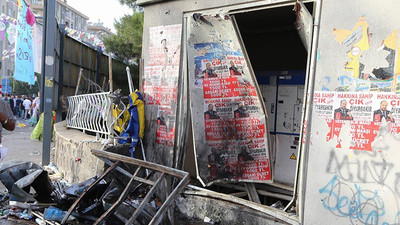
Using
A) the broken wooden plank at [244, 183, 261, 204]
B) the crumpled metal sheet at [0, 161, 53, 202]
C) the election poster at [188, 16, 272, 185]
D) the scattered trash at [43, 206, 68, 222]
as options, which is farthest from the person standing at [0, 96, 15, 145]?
the broken wooden plank at [244, 183, 261, 204]

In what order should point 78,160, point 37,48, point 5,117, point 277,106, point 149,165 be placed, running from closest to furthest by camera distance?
1. point 149,165
2. point 5,117
3. point 78,160
4. point 277,106
5. point 37,48

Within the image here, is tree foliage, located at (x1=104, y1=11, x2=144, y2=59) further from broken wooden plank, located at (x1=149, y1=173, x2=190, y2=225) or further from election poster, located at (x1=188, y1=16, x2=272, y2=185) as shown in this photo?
broken wooden plank, located at (x1=149, y1=173, x2=190, y2=225)

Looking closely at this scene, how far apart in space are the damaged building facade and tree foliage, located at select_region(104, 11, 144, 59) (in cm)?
506

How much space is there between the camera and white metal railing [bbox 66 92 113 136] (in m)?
5.21

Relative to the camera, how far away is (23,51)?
703 cm

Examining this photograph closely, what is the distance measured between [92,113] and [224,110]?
2.76 metres

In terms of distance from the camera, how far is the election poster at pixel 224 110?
4.48 metres

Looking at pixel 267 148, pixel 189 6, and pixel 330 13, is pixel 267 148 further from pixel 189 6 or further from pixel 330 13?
pixel 189 6

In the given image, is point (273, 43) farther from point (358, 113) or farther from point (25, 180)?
point (25, 180)

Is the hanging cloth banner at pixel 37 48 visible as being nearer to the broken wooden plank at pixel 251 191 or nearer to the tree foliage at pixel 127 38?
the tree foliage at pixel 127 38

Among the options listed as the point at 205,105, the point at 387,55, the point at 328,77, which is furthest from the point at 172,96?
the point at 387,55

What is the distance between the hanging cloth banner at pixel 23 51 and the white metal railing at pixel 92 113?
1.09m

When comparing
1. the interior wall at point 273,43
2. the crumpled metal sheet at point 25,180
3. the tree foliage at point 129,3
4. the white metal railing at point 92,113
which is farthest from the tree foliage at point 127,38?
the crumpled metal sheet at point 25,180

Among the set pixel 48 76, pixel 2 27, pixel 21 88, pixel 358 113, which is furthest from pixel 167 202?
pixel 21 88
